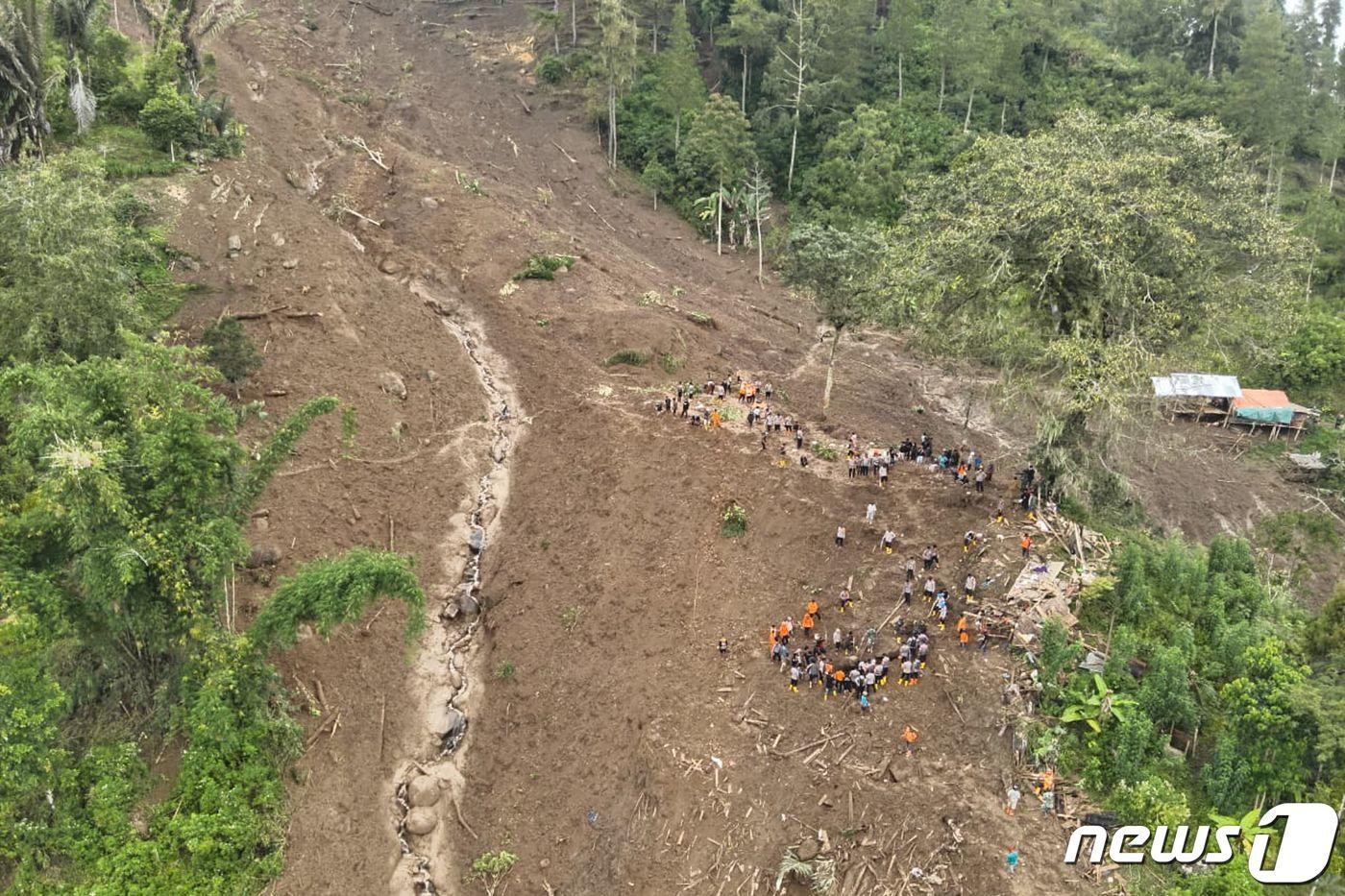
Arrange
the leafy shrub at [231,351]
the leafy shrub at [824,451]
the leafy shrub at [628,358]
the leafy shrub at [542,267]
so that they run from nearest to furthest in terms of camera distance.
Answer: the leafy shrub at [824,451] < the leafy shrub at [231,351] < the leafy shrub at [628,358] < the leafy shrub at [542,267]

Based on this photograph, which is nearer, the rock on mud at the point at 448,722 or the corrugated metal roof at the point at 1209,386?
the rock on mud at the point at 448,722

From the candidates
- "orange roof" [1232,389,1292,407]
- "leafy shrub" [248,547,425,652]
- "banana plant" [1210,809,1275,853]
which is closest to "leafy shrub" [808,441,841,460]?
"banana plant" [1210,809,1275,853]

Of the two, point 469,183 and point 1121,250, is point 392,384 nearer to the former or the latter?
point 469,183

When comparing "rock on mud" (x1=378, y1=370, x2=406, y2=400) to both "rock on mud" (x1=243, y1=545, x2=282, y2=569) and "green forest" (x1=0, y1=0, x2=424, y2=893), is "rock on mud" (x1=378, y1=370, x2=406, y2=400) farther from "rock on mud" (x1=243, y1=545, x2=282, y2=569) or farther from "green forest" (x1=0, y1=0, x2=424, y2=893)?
"green forest" (x1=0, y1=0, x2=424, y2=893)

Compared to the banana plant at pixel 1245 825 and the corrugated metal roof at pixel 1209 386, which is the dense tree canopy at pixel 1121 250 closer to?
the banana plant at pixel 1245 825

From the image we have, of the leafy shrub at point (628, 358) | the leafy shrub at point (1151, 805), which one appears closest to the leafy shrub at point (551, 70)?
the leafy shrub at point (628, 358)

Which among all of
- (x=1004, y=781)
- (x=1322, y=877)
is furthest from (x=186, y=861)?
(x=1322, y=877)

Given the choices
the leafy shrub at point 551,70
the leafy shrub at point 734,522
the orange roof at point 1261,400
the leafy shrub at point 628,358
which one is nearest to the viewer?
the leafy shrub at point 734,522
